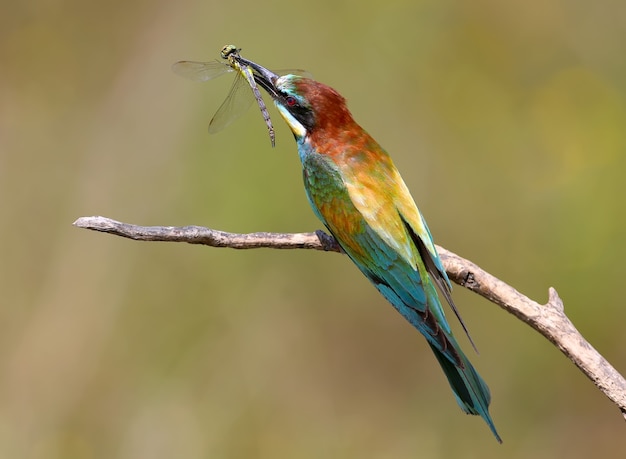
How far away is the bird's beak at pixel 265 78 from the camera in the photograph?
2.58 meters

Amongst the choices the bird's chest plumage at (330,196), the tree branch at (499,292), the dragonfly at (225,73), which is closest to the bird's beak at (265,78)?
the dragonfly at (225,73)

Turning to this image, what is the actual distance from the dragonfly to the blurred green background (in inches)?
7.4

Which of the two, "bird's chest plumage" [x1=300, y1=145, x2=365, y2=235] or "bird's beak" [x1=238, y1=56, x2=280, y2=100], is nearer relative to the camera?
"bird's chest plumage" [x1=300, y1=145, x2=365, y2=235]

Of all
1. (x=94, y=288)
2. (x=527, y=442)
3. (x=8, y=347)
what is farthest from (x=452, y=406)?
(x=8, y=347)

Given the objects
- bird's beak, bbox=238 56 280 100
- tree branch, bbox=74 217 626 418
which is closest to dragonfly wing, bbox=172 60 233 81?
bird's beak, bbox=238 56 280 100

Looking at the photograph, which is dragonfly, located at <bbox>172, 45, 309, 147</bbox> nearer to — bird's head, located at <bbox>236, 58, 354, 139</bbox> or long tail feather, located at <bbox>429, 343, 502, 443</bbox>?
bird's head, located at <bbox>236, 58, 354, 139</bbox>

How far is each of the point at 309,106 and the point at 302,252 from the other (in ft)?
2.38

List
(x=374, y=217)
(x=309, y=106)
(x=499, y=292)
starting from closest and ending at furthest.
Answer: (x=499, y=292) < (x=374, y=217) < (x=309, y=106)

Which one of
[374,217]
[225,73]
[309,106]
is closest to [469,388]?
[374,217]

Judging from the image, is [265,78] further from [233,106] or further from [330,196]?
[330,196]

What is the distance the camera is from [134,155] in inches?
127

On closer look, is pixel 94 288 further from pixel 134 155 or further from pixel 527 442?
pixel 527 442

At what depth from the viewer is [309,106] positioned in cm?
246

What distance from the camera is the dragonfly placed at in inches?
108
